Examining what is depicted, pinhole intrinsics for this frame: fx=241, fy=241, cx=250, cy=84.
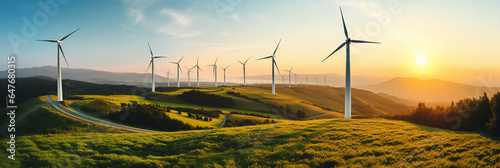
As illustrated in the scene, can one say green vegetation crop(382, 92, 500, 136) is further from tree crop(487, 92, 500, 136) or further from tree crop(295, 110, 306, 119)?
tree crop(295, 110, 306, 119)

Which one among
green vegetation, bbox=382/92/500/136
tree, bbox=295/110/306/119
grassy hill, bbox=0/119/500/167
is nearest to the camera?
grassy hill, bbox=0/119/500/167

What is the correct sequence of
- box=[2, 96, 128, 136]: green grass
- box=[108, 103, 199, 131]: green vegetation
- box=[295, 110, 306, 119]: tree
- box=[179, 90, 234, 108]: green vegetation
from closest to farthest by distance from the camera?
box=[2, 96, 128, 136]: green grass < box=[108, 103, 199, 131]: green vegetation < box=[295, 110, 306, 119]: tree < box=[179, 90, 234, 108]: green vegetation

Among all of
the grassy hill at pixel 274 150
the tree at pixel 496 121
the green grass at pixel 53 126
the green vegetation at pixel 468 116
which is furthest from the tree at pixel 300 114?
the tree at pixel 496 121

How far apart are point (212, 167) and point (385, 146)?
14155mm

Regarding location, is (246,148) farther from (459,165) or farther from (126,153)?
(459,165)

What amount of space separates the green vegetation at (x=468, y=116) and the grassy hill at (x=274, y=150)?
3.02 m

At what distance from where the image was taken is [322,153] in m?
18.8

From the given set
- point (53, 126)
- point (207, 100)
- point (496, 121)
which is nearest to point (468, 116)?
point (496, 121)

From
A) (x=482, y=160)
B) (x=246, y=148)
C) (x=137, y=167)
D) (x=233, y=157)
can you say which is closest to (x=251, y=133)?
(x=246, y=148)

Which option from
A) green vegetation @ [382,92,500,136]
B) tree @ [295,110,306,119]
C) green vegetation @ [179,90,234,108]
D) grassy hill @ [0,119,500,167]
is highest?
green vegetation @ [382,92,500,136]

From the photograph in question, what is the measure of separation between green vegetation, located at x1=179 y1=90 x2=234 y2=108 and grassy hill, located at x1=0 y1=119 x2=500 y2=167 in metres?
80.3

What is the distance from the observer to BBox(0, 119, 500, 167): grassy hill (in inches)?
659

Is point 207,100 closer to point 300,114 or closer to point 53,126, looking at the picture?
point 300,114

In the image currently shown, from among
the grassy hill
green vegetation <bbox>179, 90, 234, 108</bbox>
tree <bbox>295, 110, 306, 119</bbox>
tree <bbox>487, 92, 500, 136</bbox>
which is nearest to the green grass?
the grassy hill
